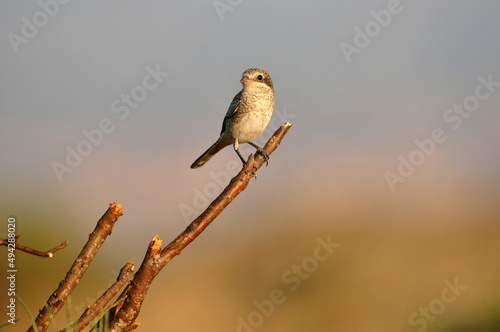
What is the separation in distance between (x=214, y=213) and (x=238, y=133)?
15.8 feet

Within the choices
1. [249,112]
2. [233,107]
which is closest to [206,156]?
[233,107]

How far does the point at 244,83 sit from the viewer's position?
878 cm

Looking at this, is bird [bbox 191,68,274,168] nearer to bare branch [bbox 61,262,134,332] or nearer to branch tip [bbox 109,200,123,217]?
branch tip [bbox 109,200,123,217]

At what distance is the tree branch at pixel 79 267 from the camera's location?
144 inches

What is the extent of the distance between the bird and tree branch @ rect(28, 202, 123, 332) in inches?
202

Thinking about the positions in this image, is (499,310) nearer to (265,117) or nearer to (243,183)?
(265,117)

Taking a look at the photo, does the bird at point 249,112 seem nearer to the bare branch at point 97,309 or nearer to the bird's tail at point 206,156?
the bird's tail at point 206,156

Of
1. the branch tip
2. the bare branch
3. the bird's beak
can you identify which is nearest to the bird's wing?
the bird's beak

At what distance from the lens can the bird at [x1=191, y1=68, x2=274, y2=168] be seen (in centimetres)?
877

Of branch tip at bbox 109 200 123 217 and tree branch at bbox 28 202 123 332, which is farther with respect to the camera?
branch tip at bbox 109 200 123 217

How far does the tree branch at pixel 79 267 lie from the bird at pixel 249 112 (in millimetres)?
A: 5134

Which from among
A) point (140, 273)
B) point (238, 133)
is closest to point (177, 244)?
point (140, 273)

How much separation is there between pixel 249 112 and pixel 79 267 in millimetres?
5399

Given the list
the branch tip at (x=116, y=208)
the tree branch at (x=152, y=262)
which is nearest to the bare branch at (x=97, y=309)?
the tree branch at (x=152, y=262)
